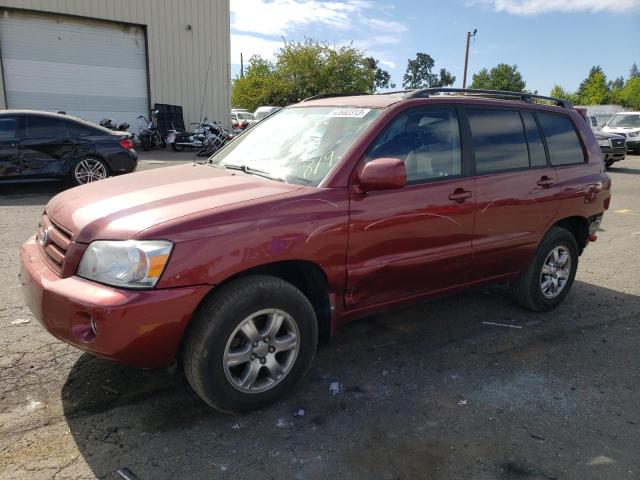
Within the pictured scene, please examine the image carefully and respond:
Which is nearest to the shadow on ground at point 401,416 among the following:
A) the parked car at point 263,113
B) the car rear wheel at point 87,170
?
the parked car at point 263,113

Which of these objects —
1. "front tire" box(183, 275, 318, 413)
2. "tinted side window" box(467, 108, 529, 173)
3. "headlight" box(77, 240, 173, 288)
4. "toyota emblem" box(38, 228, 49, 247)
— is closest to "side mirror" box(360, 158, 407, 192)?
"front tire" box(183, 275, 318, 413)

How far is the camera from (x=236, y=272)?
274cm

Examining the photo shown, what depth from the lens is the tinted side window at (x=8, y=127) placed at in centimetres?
894

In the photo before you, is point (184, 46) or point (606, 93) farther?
point (606, 93)

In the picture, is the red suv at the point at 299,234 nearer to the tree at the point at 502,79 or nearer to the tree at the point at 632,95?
the tree at the point at 632,95

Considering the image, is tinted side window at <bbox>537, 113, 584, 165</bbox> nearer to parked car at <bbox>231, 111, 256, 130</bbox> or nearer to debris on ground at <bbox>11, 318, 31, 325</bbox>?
debris on ground at <bbox>11, 318, 31, 325</bbox>

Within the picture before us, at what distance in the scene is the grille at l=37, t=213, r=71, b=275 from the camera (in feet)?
9.30

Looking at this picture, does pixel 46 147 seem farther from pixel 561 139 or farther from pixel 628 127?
pixel 628 127

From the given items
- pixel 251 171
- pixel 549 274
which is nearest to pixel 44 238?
pixel 251 171

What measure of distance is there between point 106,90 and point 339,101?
18185 millimetres

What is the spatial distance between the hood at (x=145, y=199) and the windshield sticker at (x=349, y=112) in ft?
2.55

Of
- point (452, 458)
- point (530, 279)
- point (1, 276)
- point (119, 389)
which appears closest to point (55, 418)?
point (119, 389)

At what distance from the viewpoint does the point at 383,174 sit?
306 cm

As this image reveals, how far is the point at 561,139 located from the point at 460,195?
1.57 meters
